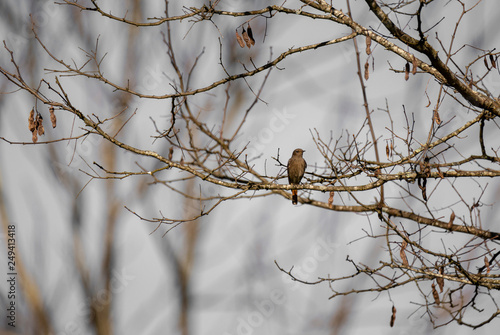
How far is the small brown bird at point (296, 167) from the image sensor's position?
680 cm

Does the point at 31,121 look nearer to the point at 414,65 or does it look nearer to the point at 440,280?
the point at 414,65

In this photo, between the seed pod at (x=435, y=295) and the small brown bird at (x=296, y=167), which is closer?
the seed pod at (x=435, y=295)

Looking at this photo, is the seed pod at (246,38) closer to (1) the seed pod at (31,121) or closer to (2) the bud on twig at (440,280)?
(1) the seed pod at (31,121)

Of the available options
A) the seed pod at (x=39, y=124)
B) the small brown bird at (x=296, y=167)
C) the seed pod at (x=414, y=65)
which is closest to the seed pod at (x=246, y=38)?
the seed pod at (x=414, y=65)

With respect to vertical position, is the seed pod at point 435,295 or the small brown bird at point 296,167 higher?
the small brown bird at point 296,167

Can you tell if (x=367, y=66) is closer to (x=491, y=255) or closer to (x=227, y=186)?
(x=227, y=186)

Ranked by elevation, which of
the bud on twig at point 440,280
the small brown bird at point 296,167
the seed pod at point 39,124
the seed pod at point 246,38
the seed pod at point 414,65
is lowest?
the bud on twig at point 440,280

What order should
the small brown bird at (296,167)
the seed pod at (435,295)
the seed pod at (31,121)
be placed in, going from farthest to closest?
the small brown bird at (296,167) < the seed pod at (435,295) < the seed pod at (31,121)

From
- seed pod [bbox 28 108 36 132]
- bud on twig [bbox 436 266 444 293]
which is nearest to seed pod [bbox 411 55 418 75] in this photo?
bud on twig [bbox 436 266 444 293]

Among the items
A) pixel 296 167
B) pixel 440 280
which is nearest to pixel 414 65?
pixel 440 280

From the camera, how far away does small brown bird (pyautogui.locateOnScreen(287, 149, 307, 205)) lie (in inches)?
268

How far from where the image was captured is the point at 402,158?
4.29m

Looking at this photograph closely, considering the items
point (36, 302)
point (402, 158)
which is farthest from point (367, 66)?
point (36, 302)

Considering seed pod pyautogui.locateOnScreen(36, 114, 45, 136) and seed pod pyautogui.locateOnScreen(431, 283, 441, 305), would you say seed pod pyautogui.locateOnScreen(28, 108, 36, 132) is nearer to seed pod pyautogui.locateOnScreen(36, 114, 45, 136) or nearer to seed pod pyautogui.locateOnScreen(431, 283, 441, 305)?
seed pod pyautogui.locateOnScreen(36, 114, 45, 136)
